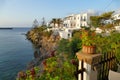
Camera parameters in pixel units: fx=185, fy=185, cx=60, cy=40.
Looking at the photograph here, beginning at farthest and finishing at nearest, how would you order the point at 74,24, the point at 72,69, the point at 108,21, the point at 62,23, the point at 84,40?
the point at 62,23
the point at 74,24
the point at 108,21
the point at 84,40
the point at 72,69

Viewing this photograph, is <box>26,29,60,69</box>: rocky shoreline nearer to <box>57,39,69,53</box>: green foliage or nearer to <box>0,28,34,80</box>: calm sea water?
<box>0,28,34,80</box>: calm sea water

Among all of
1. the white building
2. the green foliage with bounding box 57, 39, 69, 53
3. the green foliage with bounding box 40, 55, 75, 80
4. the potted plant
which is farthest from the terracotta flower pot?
the white building

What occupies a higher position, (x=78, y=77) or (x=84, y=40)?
(x=84, y=40)

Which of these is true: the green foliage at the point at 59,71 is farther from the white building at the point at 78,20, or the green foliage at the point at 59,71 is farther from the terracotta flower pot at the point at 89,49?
the white building at the point at 78,20

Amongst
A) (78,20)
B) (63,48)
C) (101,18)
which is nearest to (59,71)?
(63,48)

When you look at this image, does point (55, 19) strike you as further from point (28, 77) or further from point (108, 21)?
point (28, 77)

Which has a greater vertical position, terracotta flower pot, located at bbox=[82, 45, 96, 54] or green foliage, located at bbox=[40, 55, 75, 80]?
terracotta flower pot, located at bbox=[82, 45, 96, 54]

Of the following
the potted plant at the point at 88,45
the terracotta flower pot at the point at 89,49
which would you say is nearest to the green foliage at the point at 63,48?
the potted plant at the point at 88,45

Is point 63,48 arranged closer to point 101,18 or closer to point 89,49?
point 89,49

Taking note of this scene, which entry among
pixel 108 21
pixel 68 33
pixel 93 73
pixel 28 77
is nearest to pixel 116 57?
pixel 93 73

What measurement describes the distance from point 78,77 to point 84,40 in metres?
0.74

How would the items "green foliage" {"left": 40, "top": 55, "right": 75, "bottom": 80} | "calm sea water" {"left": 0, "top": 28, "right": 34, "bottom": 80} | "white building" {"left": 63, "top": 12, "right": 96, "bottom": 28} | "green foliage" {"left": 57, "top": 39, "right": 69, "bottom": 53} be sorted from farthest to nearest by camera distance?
"white building" {"left": 63, "top": 12, "right": 96, "bottom": 28} → "calm sea water" {"left": 0, "top": 28, "right": 34, "bottom": 80} → "green foliage" {"left": 57, "top": 39, "right": 69, "bottom": 53} → "green foliage" {"left": 40, "top": 55, "right": 75, "bottom": 80}

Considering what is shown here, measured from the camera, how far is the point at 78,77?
3.49 meters

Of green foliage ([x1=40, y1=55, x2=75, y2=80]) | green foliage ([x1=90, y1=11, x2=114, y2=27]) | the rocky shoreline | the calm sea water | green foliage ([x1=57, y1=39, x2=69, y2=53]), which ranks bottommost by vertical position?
the calm sea water
